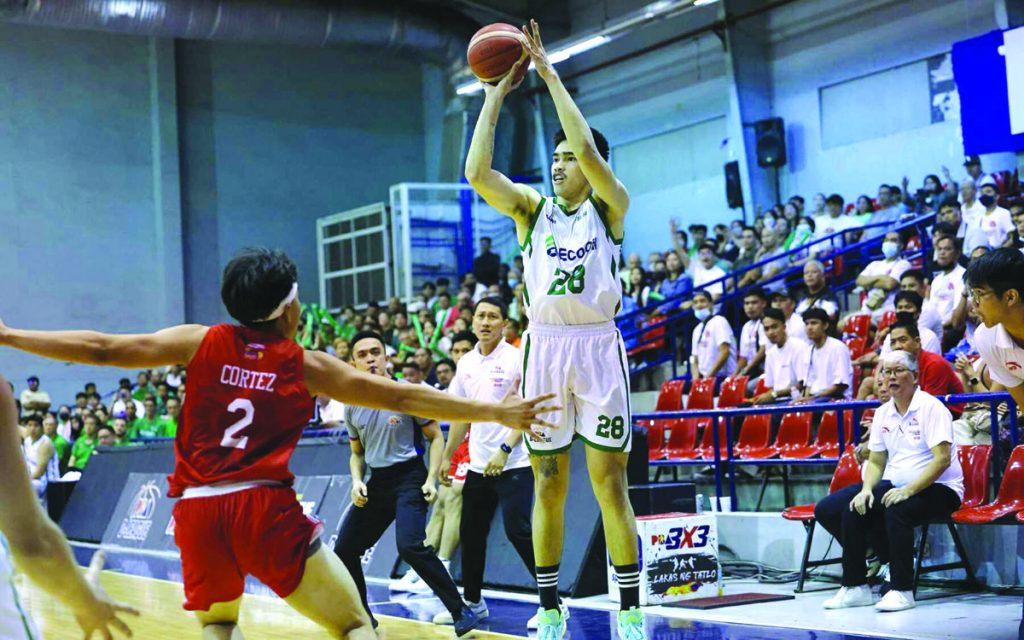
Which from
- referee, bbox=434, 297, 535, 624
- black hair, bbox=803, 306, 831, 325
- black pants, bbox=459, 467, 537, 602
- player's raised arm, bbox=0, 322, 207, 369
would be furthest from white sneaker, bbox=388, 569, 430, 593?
player's raised arm, bbox=0, 322, 207, 369

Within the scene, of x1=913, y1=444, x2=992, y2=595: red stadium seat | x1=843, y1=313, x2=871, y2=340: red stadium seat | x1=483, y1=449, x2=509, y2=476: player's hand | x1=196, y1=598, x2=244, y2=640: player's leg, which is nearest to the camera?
x1=196, y1=598, x2=244, y2=640: player's leg

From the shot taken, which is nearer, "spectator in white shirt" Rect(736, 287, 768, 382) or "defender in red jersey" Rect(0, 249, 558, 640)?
"defender in red jersey" Rect(0, 249, 558, 640)

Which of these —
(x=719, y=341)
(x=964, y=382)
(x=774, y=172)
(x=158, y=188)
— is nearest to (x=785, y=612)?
(x=964, y=382)

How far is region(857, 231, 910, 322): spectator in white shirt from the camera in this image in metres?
12.9

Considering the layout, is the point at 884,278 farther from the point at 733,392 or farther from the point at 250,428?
the point at 250,428

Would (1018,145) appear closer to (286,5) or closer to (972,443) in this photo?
(972,443)

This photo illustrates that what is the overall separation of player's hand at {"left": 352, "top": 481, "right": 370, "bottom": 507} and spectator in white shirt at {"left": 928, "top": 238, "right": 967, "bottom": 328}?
6.47 m

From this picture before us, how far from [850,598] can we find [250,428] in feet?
16.8

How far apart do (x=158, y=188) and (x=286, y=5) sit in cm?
529

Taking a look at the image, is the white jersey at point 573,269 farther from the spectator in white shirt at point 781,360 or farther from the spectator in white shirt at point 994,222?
the spectator in white shirt at point 994,222

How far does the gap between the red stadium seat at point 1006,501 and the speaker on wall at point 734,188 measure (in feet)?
43.4

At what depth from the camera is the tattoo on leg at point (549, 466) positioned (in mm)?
5578

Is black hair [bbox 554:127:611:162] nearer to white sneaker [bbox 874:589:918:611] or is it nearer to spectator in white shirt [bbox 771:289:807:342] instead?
white sneaker [bbox 874:589:918:611]

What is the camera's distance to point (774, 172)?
21062 mm
